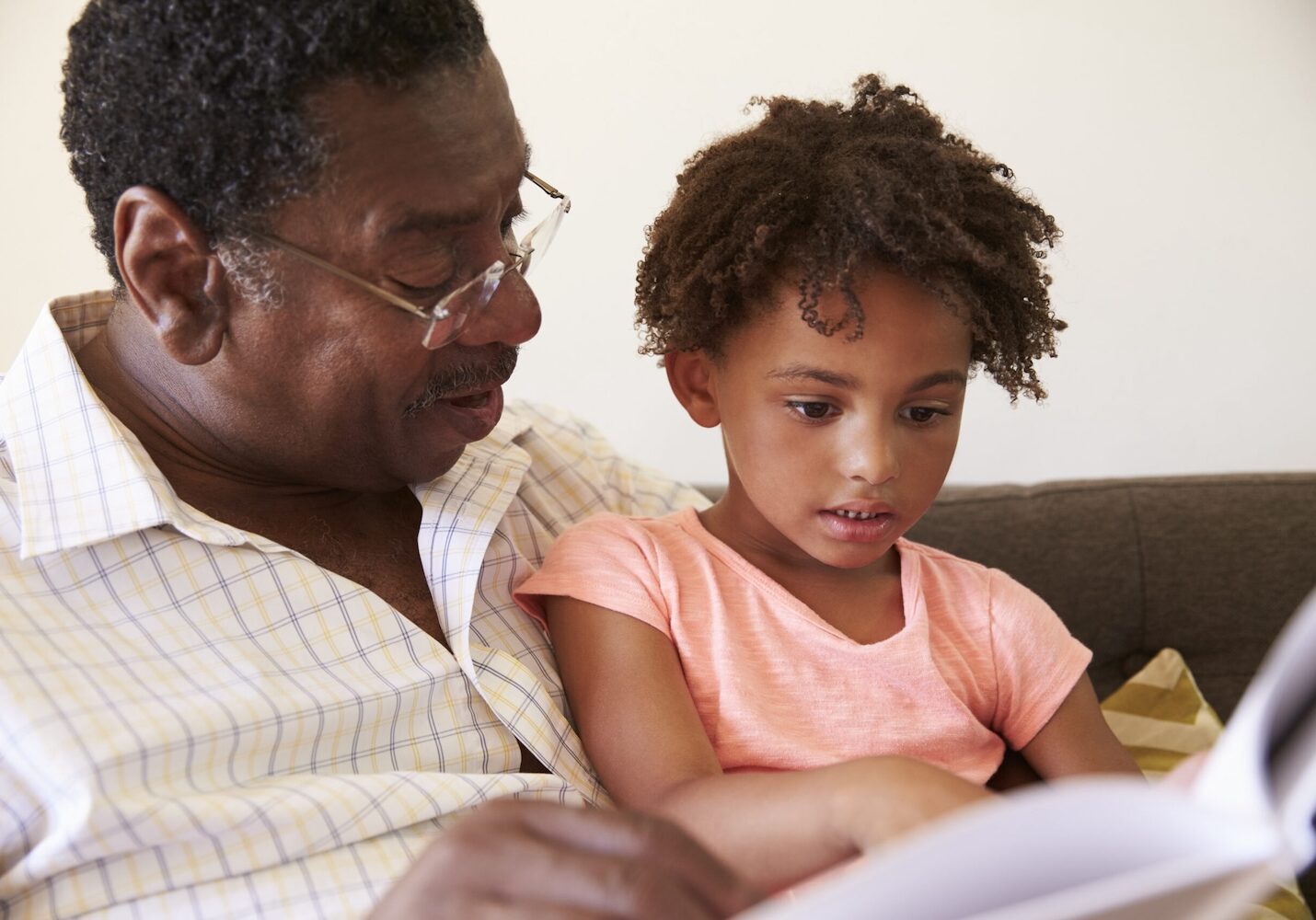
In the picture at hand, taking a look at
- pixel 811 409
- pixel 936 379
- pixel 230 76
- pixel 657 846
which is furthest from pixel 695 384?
pixel 657 846

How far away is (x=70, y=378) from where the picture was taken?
4.95 ft

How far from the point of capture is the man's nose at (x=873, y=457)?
143cm

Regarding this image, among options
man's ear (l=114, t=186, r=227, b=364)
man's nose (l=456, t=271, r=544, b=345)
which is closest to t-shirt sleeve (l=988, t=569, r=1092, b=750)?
Result: man's nose (l=456, t=271, r=544, b=345)

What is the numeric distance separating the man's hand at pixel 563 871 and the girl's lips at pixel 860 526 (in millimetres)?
610

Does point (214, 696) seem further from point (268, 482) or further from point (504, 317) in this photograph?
point (504, 317)

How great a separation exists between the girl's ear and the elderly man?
0.21 metres

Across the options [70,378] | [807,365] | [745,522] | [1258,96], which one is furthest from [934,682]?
[1258,96]

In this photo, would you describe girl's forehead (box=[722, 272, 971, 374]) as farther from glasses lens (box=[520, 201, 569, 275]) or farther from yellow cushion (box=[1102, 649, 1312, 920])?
yellow cushion (box=[1102, 649, 1312, 920])

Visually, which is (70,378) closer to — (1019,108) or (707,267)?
(707,267)

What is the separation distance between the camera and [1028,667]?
62.7 inches

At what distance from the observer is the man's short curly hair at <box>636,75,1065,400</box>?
146 cm

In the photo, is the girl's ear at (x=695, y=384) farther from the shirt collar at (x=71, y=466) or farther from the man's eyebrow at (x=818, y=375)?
the shirt collar at (x=71, y=466)

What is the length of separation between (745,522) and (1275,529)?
1181 millimetres

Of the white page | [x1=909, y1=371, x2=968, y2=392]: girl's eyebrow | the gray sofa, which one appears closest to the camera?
the white page
